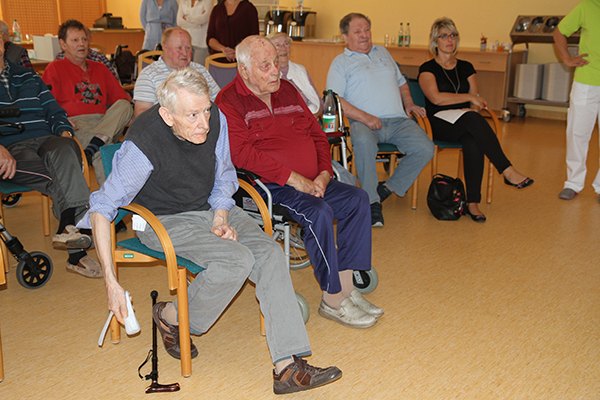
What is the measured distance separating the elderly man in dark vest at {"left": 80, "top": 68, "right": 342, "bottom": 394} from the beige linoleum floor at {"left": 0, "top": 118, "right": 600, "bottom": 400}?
0.62ft

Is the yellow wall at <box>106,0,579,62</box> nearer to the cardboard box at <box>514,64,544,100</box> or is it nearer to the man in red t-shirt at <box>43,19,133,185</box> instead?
the cardboard box at <box>514,64,544,100</box>

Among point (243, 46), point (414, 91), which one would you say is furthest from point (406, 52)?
point (243, 46)

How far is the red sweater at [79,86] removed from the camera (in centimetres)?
370

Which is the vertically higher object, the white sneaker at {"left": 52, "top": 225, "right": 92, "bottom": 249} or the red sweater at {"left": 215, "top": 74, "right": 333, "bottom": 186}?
the red sweater at {"left": 215, "top": 74, "right": 333, "bottom": 186}

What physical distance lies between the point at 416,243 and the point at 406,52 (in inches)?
212

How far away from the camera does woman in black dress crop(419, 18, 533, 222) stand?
151 inches

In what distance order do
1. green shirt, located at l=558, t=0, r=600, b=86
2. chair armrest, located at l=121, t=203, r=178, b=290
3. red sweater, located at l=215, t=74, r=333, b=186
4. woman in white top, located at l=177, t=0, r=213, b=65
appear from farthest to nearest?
Answer: woman in white top, located at l=177, t=0, r=213, b=65, green shirt, located at l=558, t=0, r=600, b=86, red sweater, located at l=215, t=74, r=333, b=186, chair armrest, located at l=121, t=203, r=178, b=290

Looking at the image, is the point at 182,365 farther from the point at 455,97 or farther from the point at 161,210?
the point at 455,97

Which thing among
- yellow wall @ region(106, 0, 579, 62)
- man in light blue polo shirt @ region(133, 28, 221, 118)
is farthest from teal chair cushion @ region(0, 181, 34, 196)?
yellow wall @ region(106, 0, 579, 62)

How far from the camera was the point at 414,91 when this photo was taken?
4266 mm

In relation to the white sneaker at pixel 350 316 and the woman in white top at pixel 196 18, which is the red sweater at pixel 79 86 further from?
the woman in white top at pixel 196 18

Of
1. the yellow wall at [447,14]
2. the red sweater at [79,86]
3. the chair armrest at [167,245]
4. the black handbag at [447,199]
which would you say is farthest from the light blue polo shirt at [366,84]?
the yellow wall at [447,14]

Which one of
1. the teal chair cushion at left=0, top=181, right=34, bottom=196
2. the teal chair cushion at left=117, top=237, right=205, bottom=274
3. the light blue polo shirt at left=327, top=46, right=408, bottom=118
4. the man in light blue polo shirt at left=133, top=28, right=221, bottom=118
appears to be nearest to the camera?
the teal chair cushion at left=117, top=237, right=205, bottom=274

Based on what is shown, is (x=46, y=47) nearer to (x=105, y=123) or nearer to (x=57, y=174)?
(x=105, y=123)
